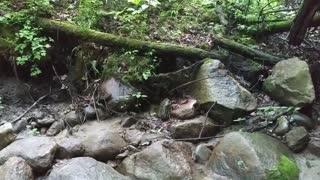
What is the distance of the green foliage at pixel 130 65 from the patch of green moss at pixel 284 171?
1.85 metres

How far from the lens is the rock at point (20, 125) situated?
452cm

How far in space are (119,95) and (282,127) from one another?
6.30ft

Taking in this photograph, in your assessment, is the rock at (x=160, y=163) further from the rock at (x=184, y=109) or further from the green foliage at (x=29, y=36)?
the green foliage at (x=29, y=36)

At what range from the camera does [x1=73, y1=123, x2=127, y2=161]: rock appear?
409 cm

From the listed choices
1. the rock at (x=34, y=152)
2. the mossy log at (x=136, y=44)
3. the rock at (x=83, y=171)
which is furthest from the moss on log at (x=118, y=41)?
the rock at (x=83, y=171)

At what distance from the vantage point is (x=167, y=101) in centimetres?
466

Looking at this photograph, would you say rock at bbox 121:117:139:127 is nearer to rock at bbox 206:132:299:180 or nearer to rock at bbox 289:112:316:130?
rock at bbox 206:132:299:180

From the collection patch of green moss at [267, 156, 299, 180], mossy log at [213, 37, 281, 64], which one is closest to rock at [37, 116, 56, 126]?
mossy log at [213, 37, 281, 64]

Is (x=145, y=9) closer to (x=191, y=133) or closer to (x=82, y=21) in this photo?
(x=82, y=21)

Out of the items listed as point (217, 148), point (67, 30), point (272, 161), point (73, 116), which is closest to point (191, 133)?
point (217, 148)

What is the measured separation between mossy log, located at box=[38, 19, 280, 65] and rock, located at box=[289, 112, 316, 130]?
0.93 m

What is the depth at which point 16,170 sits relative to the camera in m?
3.69

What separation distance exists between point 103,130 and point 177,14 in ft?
8.11

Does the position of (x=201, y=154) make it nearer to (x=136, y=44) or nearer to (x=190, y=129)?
(x=190, y=129)
